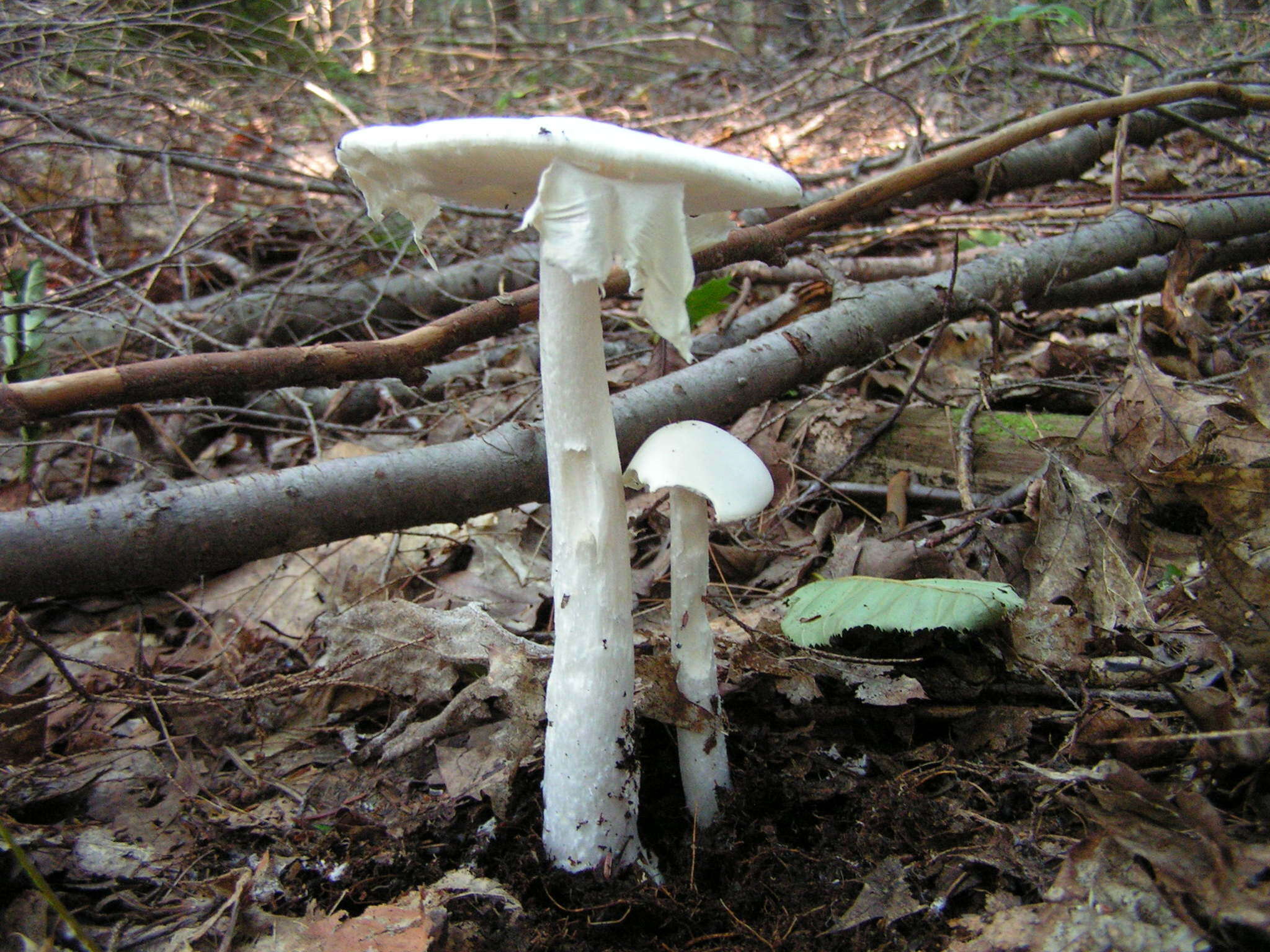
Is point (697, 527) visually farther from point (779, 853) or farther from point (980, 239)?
point (980, 239)

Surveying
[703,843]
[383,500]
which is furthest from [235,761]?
[703,843]

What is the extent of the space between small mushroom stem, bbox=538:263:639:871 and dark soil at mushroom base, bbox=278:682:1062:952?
0.14 meters

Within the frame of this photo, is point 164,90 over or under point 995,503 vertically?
over

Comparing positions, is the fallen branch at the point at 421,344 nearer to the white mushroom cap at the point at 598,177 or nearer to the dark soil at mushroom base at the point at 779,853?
the white mushroom cap at the point at 598,177

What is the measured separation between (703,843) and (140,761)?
1743 mm

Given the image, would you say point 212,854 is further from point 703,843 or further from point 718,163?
point 718,163

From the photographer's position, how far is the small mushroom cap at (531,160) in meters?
1.32

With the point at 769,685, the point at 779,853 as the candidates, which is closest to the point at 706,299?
the point at 769,685

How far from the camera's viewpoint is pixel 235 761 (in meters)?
2.39

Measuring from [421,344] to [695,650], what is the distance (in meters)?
1.29

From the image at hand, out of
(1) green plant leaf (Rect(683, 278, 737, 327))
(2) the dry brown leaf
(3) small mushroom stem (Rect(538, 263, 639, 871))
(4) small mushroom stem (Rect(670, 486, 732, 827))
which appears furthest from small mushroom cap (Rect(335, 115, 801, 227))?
(1) green plant leaf (Rect(683, 278, 737, 327))

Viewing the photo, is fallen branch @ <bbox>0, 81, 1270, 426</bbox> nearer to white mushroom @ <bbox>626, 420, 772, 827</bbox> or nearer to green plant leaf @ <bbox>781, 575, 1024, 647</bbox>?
white mushroom @ <bbox>626, 420, 772, 827</bbox>

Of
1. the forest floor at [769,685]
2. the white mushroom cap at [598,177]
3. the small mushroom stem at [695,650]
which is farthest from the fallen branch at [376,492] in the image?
the white mushroom cap at [598,177]

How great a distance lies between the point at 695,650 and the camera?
1900 mm
